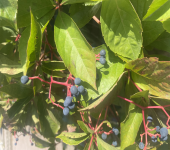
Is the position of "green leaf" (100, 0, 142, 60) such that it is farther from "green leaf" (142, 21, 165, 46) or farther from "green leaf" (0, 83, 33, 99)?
"green leaf" (0, 83, 33, 99)

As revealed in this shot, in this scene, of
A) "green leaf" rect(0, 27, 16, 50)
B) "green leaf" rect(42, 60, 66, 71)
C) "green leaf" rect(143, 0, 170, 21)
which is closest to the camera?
"green leaf" rect(143, 0, 170, 21)

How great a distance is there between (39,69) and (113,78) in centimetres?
33

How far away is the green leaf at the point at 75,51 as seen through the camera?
17.4 inches

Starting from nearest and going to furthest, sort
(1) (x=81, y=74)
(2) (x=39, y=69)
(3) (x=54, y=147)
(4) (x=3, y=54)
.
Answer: (1) (x=81, y=74)
(2) (x=39, y=69)
(4) (x=3, y=54)
(3) (x=54, y=147)

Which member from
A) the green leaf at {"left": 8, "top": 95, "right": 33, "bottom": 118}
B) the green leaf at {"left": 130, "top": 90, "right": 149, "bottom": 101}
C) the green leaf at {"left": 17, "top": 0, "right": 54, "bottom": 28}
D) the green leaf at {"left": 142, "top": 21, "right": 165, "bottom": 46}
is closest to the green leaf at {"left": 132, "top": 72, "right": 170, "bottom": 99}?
the green leaf at {"left": 130, "top": 90, "right": 149, "bottom": 101}

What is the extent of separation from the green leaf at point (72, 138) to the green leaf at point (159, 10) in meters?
0.57

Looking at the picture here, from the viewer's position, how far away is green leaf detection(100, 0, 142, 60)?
461mm

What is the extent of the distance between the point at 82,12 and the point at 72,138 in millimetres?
608

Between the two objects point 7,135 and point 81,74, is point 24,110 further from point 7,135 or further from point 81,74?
point 7,135

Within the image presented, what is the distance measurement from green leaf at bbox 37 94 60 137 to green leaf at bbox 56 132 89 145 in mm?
178

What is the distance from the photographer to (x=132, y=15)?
0.46 metres

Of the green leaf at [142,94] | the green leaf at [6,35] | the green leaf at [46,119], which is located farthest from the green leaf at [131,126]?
the green leaf at [6,35]

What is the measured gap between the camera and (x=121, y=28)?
0.50 meters

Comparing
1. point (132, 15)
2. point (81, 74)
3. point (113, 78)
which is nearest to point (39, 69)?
point (81, 74)
